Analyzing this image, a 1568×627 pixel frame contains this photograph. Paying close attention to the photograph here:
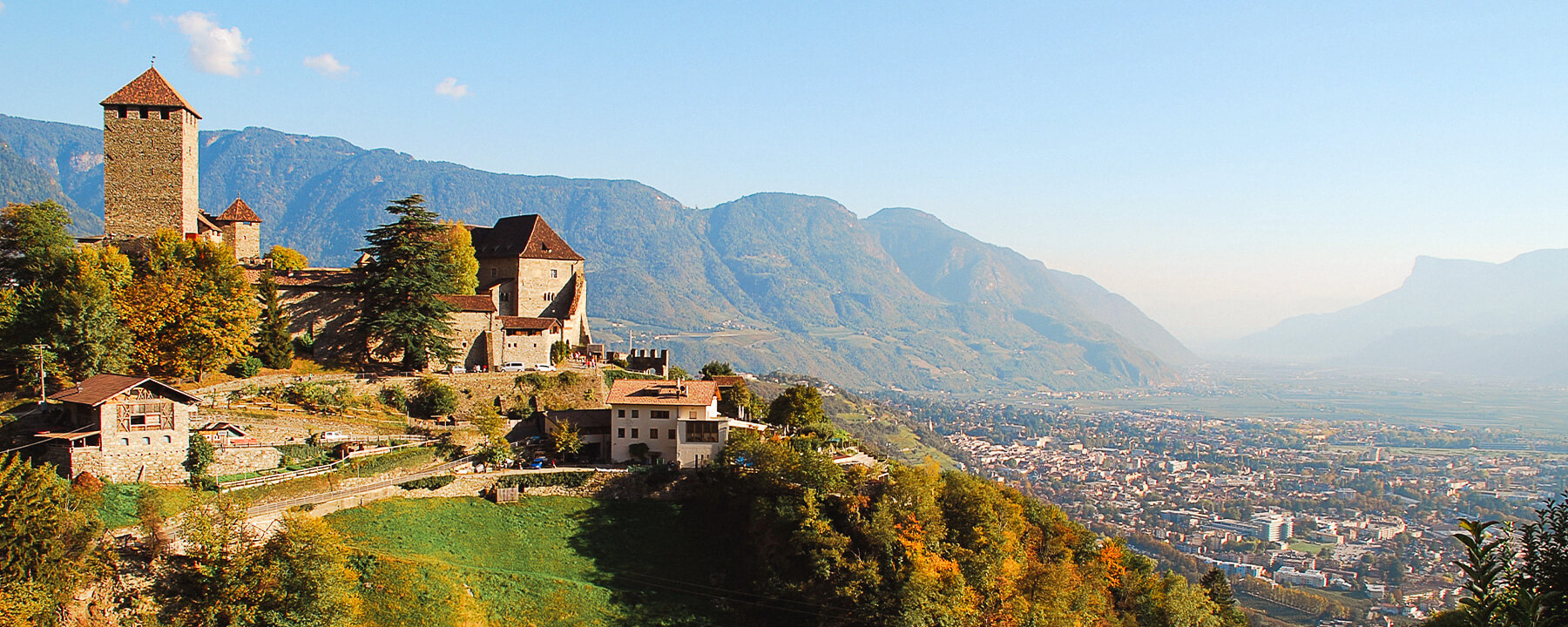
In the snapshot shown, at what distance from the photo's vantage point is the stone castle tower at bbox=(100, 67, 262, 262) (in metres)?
46.6

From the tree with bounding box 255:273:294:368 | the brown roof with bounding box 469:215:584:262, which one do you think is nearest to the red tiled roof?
the tree with bounding box 255:273:294:368

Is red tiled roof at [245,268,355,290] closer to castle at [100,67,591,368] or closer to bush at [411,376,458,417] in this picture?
castle at [100,67,591,368]

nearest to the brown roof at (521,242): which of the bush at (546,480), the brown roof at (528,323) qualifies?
the brown roof at (528,323)

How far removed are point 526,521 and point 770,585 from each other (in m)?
10.2

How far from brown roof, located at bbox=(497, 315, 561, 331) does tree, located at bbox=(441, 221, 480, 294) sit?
3.21 m

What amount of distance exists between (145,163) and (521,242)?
20.6m

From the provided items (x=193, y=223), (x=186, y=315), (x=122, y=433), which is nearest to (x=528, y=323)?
(x=193, y=223)

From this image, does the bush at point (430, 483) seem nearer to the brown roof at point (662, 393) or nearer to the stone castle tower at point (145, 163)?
the brown roof at point (662, 393)

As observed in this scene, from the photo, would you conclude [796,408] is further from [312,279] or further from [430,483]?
[312,279]

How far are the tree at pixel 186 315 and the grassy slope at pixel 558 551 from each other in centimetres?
1209

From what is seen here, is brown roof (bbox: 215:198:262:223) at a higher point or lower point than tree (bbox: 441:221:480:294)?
higher

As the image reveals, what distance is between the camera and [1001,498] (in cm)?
4391

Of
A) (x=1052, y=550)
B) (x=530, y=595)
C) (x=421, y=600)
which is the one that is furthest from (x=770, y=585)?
(x=1052, y=550)

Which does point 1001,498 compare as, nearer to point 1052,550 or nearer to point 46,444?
point 1052,550
